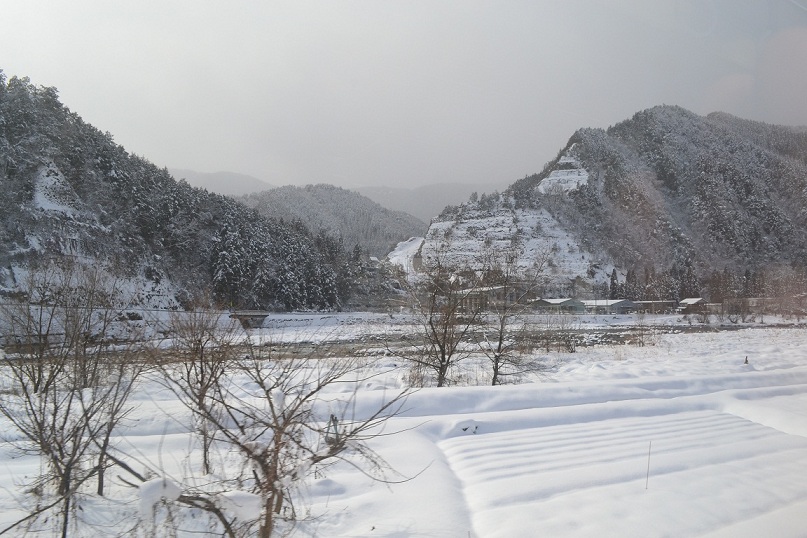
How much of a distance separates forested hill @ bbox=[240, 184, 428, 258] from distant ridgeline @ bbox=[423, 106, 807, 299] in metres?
23.6

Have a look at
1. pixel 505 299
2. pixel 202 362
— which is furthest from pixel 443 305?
pixel 202 362

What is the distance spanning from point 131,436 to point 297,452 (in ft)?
11.3

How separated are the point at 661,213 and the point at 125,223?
307 ft

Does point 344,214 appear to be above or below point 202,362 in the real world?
above

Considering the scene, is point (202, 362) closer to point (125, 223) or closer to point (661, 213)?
A: point (125, 223)

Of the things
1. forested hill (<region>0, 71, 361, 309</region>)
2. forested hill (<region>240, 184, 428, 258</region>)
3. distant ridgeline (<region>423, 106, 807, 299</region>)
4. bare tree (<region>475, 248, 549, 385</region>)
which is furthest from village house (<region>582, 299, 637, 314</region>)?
forested hill (<region>240, 184, 428, 258</region>)

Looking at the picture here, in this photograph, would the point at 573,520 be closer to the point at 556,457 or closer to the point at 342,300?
the point at 556,457

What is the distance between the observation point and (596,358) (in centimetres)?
1594

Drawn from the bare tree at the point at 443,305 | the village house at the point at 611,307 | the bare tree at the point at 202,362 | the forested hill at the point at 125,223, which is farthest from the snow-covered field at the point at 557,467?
the village house at the point at 611,307

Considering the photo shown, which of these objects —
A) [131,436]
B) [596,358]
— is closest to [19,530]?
[131,436]

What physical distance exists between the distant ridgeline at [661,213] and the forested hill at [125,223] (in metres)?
18.6

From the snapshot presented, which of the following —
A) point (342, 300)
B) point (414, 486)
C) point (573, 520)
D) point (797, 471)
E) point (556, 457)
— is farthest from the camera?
point (342, 300)

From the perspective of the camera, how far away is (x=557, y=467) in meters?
4.24

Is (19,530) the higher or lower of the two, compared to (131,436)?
higher
